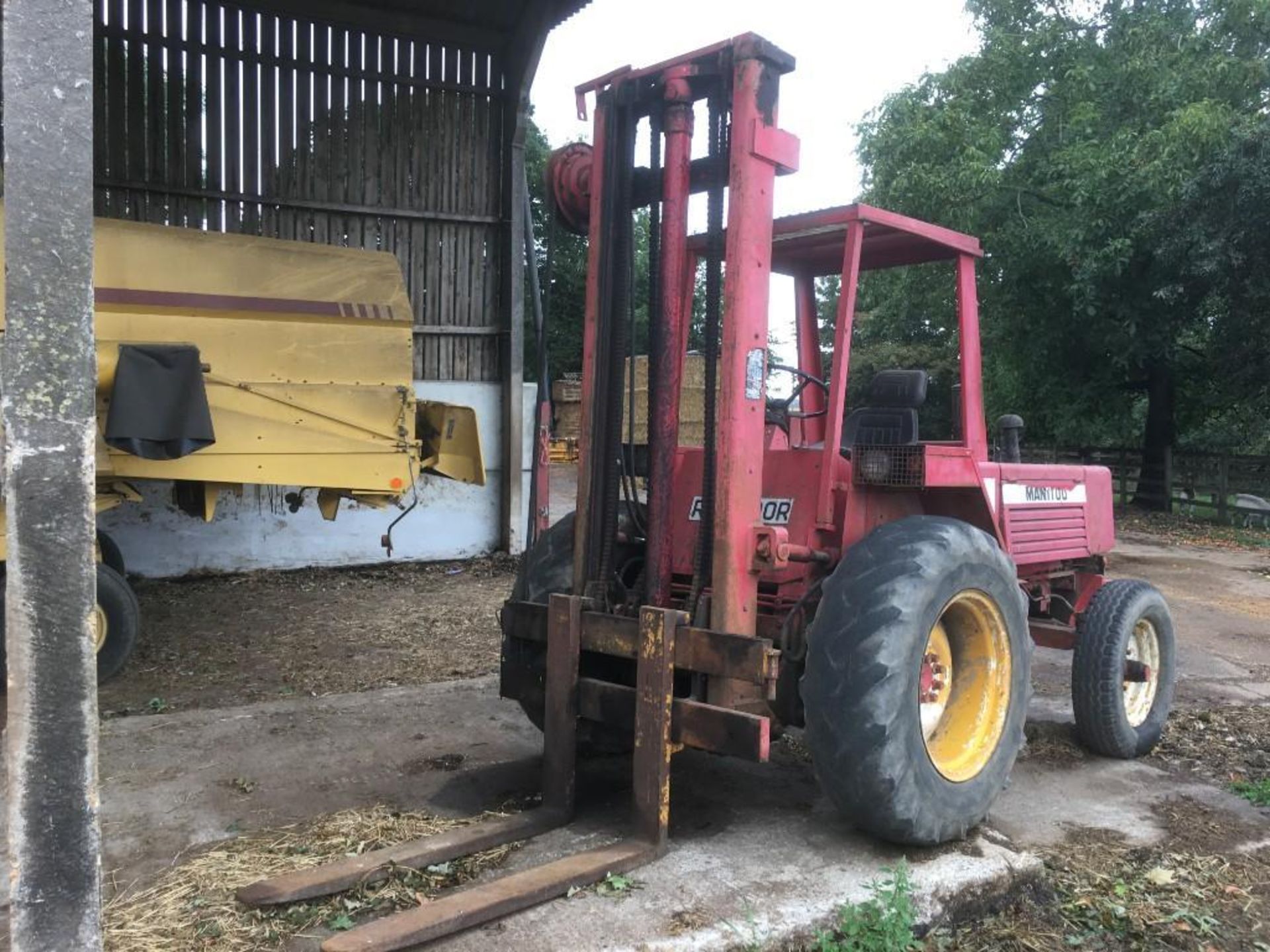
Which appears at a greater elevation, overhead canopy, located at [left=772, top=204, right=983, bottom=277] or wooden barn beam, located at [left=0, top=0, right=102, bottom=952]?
overhead canopy, located at [left=772, top=204, right=983, bottom=277]

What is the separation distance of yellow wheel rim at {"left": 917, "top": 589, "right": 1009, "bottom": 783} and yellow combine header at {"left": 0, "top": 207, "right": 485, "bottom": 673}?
14.3ft

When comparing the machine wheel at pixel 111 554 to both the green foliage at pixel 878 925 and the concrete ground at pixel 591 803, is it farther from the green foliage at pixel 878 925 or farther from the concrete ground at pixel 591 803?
the green foliage at pixel 878 925

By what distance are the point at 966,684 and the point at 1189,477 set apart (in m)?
16.7

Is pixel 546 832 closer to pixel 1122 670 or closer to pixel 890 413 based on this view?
pixel 890 413

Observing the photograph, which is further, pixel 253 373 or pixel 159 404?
pixel 253 373

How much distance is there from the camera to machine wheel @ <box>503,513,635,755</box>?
4277mm

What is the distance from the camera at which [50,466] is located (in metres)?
2.16

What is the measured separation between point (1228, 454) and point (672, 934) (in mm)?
17858

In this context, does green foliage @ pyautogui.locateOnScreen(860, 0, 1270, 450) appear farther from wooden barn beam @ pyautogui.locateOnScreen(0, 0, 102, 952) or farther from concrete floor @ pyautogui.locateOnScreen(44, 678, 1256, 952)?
wooden barn beam @ pyautogui.locateOnScreen(0, 0, 102, 952)

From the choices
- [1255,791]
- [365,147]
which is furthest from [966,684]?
[365,147]

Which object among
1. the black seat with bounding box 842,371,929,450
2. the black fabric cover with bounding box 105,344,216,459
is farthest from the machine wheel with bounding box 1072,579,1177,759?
the black fabric cover with bounding box 105,344,216,459

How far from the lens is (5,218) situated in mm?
2014

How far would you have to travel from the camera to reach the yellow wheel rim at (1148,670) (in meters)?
5.60

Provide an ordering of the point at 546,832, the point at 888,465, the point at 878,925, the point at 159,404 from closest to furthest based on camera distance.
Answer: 1. the point at 878,925
2. the point at 546,832
3. the point at 888,465
4. the point at 159,404
